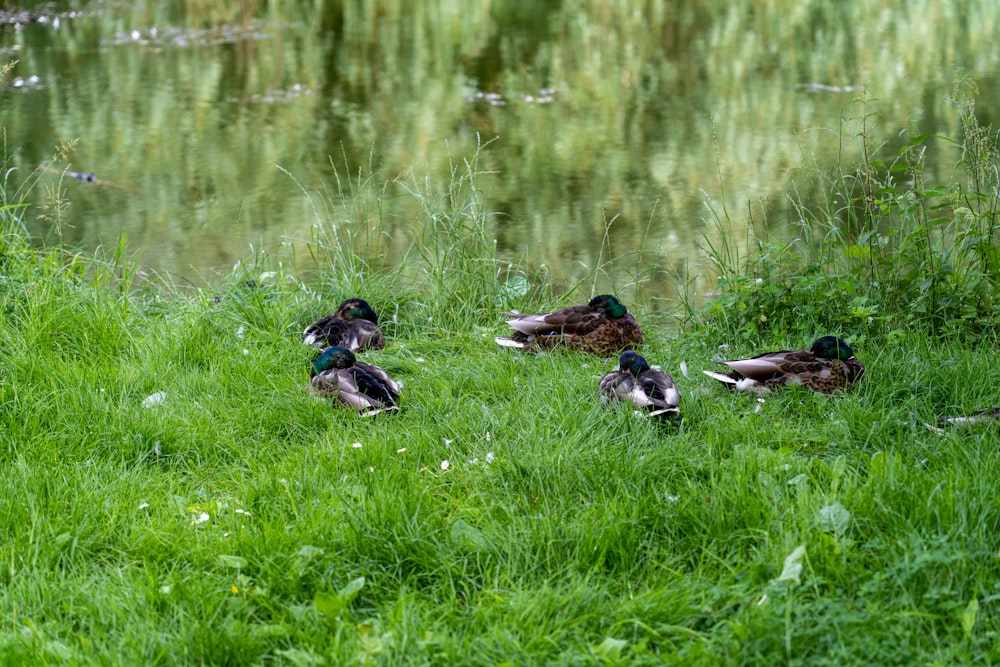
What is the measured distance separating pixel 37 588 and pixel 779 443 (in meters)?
2.25

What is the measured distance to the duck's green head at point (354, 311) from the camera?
15.4ft

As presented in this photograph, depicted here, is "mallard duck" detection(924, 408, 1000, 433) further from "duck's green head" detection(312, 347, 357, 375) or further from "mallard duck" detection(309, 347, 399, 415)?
"duck's green head" detection(312, 347, 357, 375)

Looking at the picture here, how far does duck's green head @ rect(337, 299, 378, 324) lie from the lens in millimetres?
4699

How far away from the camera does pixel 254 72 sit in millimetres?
12156

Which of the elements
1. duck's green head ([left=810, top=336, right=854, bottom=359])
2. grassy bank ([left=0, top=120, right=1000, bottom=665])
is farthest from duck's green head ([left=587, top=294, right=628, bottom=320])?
duck's green head ([left=810, top=336, right=854, bottom=359])

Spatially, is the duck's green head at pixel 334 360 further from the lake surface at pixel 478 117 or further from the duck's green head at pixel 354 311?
the lake surface at pixel 478 117

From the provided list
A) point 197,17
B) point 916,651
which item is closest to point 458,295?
point 916,651

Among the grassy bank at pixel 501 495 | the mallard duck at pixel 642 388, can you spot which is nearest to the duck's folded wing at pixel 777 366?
the grassy bank at pixel 501 495

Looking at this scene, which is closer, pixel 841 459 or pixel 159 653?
pixel 159 653

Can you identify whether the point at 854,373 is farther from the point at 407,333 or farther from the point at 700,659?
the point at 407,333

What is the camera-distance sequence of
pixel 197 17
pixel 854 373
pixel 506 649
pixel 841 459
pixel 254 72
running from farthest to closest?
pixel 197 17 → pixel 254 72 → pixel 854 373 → pixel 841 459 → pixel 506 649

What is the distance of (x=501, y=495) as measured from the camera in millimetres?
3166

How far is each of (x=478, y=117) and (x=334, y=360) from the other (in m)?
6.46

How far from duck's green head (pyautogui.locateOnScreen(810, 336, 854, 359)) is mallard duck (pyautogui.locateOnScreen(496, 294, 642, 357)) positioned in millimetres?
933
